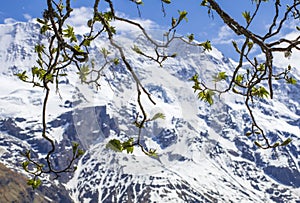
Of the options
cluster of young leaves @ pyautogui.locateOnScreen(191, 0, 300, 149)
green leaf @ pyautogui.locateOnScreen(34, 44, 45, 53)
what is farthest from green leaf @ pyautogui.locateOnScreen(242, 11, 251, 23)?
green leaf @ pyautogui.locateOnScreen(34, 44, 45, 53)

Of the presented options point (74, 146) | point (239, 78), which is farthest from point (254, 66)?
point (74, 146)

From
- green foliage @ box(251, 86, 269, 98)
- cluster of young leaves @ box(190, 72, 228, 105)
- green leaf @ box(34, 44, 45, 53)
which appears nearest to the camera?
green foliage @ box(251, 86, 269, 98)

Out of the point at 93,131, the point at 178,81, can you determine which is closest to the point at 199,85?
the point at 178,81

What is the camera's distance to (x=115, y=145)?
225 centimetres

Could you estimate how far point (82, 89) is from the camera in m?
4.75

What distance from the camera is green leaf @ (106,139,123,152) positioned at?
2215 millimetres

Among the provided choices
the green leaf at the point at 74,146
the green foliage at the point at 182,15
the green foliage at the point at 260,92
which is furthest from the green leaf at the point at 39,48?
the green foliage at the point at 260,92

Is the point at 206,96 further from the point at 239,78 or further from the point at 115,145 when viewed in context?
the point at 115,145

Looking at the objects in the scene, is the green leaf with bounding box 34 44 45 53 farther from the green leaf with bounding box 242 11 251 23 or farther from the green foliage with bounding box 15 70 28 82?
the green leaf with bounding box 242 11 251 23

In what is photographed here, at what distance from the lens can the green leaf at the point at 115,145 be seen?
2.21 meters

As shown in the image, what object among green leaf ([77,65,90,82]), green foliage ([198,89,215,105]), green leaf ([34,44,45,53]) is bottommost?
green foliage ([198,89,215,105])

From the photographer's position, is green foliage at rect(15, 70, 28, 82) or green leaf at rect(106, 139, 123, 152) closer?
green leaf at rect(106, 139, 123, 152)

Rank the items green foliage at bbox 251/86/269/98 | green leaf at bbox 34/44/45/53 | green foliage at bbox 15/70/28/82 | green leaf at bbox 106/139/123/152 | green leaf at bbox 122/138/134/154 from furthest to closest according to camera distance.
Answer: green foliage at bbox 15/70/28/82 → green leaf at bbox 34/44/45/53 → green foliage at bbox 251/86/269/98 → green leaf at bbox 122/138/134/154 → green leaf at bbox 106/139/123/152

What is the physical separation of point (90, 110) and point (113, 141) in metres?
2.58
